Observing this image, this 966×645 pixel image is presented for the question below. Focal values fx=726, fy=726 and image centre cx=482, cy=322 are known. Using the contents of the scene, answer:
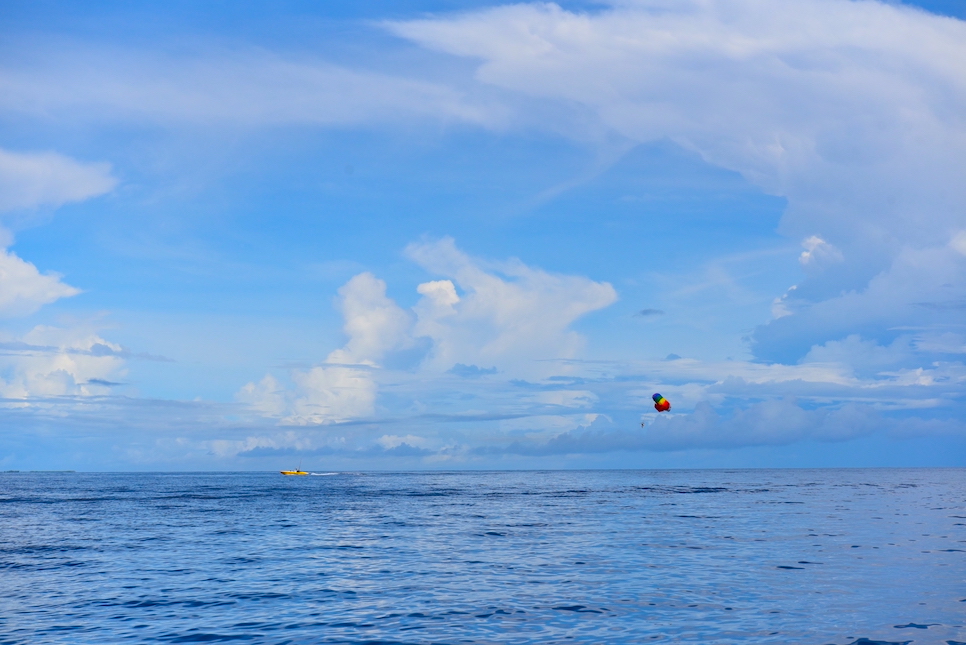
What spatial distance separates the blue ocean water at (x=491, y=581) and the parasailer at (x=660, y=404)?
84.5ft

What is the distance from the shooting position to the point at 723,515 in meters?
67.6

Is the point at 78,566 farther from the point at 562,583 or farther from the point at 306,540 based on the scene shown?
the point at 562,583

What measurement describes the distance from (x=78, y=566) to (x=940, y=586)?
4202 centimetres

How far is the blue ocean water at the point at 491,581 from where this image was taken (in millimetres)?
24469

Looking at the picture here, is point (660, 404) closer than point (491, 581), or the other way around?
point (491, 581)

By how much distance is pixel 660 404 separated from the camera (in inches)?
3472

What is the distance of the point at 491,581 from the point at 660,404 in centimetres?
5877

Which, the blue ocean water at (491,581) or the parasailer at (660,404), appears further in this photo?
the parasailer at (660,404)

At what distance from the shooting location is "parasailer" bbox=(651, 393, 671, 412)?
87706 mm

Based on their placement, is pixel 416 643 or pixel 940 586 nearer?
pixel 416 643

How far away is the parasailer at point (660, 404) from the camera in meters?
87.7

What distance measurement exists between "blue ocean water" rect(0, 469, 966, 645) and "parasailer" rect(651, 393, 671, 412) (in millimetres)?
25766

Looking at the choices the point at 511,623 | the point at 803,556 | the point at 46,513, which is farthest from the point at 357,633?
the point at 46,513

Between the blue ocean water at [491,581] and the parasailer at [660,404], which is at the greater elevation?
the parasailer at [660,404]
